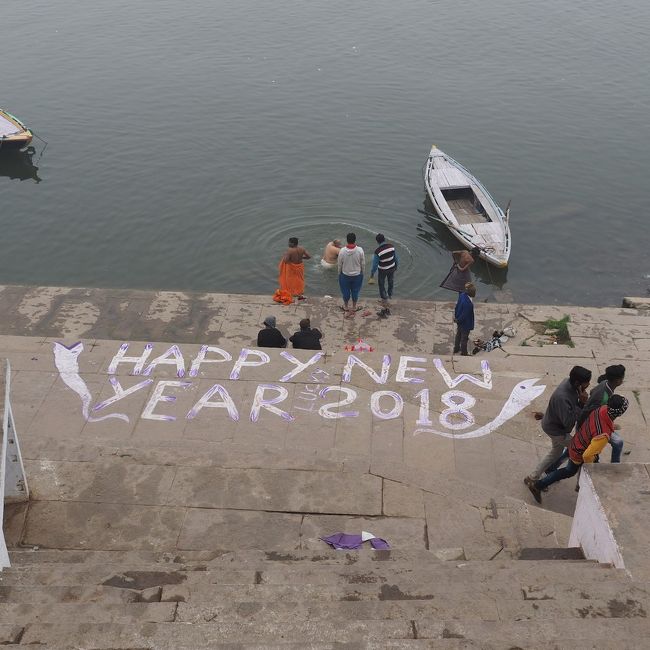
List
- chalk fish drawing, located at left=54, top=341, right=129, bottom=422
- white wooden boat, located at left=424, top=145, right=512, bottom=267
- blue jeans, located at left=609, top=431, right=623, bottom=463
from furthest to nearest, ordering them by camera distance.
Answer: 1. white wooden boat, located at left=424, top=145, right=512, bottom=267
2. chalk fish drawing, located at left=54, top=341, right=129, bottom=422
3. blue jeans, located at left=609, top=431, right=623, bottom=463

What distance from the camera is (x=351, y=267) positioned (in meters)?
12.2

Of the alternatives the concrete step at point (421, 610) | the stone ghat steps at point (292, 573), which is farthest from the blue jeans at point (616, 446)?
the concrete step at point (421, 610)

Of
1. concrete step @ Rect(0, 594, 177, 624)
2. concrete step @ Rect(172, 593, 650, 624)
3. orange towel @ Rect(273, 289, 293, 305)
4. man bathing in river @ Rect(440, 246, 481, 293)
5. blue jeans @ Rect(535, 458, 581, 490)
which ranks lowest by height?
orange towel @ Rect(273, 289, 293, 305)

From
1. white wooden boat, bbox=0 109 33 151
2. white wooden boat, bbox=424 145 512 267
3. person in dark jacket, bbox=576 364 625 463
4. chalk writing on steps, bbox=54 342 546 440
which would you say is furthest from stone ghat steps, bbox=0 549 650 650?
white wooden boat, bbox=0 109 33 151

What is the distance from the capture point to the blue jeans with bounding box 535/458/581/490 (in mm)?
7297

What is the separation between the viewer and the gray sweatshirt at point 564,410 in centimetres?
731

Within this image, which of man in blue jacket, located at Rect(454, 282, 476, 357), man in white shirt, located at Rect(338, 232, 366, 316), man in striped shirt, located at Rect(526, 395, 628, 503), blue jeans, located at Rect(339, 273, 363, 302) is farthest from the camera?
blue jeans, located at Rect(339, 273, 363, 302)

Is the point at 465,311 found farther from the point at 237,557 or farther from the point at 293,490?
the point at 237,557

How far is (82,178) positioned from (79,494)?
17.1 meters

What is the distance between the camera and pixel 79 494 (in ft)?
23.6

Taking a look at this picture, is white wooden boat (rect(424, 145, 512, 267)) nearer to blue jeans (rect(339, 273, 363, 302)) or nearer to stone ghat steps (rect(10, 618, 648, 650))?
blue jeans (rect(339, 273, 363, 302))

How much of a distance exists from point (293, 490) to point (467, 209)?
13934 millimetres

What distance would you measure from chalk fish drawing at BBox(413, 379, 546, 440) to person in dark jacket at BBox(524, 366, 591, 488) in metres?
1.00

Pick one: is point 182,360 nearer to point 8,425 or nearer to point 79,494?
point 79,494
